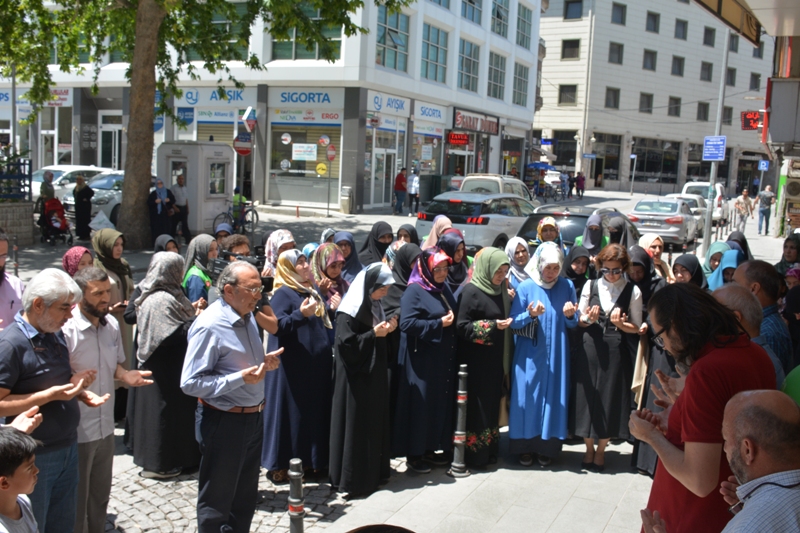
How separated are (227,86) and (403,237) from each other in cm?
2428

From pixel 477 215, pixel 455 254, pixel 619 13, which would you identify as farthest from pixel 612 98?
pixel 455 254

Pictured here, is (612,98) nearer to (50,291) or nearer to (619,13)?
(619,13)

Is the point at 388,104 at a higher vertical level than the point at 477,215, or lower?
higher

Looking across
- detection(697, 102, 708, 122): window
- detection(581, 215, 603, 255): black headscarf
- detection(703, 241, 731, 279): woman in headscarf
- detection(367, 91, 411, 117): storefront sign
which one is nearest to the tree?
detection(581, 215, 603, 255): black headscarf

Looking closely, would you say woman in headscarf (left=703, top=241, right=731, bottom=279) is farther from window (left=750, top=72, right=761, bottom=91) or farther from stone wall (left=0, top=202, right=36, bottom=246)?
window (left=750, top=72, right=761, bottom=91)

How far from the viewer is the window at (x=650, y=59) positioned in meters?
61.0

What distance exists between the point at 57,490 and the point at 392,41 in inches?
1141

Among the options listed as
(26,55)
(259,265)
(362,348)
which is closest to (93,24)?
(26,55)

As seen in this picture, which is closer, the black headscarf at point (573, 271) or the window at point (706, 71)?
the black headscarf at point (573, 271)

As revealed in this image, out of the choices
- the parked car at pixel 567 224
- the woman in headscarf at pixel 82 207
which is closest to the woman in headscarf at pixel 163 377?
the parked car at pixel 567 224

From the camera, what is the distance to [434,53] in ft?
114

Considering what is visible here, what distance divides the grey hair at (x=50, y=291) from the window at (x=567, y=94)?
5864cm

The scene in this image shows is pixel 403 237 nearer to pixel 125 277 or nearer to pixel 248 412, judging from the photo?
pixel 125 277

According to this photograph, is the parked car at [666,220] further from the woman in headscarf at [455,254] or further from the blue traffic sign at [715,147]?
the woman in headscarf at [455,254]
